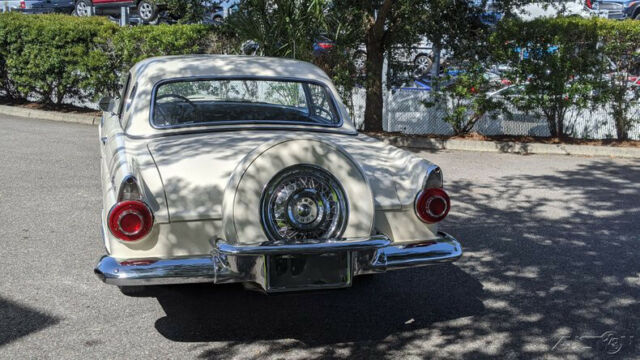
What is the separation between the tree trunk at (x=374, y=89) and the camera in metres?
13.5

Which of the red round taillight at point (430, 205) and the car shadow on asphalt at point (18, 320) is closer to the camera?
the car shadow on asphalt at point (18, 320)

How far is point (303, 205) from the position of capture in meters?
4.21

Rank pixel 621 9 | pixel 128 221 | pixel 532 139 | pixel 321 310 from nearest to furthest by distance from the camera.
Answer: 1. pixel 128 221
2. pixel 321 310
3. pixel 532 139
4. pixel 621 9

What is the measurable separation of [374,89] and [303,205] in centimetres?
954

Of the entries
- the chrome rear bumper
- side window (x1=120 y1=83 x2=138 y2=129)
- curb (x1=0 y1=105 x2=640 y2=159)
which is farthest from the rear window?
curb (x1=0 y1=105 x2=640 y2=159)

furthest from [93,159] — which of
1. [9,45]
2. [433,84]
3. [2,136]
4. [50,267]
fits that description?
[9,45]

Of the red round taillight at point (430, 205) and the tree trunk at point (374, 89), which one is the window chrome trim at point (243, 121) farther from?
the tree trunk at point (374, 89)

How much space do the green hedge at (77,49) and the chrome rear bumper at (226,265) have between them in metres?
10.8

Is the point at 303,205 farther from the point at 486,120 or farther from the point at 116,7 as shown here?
the point at 116,7

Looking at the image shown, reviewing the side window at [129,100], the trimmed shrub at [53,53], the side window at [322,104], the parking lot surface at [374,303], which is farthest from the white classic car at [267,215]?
the trimmed shrub at [53,53]

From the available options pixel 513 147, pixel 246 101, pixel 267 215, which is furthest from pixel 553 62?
pixel 267 215

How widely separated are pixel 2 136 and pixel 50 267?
738 centimetres

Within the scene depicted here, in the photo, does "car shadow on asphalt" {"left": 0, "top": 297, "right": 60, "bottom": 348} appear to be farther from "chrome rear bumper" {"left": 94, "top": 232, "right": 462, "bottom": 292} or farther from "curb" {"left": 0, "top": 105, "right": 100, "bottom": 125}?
"curb" {"left": 0, "top": 105, "right": 100, "bottom": 125}

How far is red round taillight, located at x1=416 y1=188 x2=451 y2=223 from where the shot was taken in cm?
461
